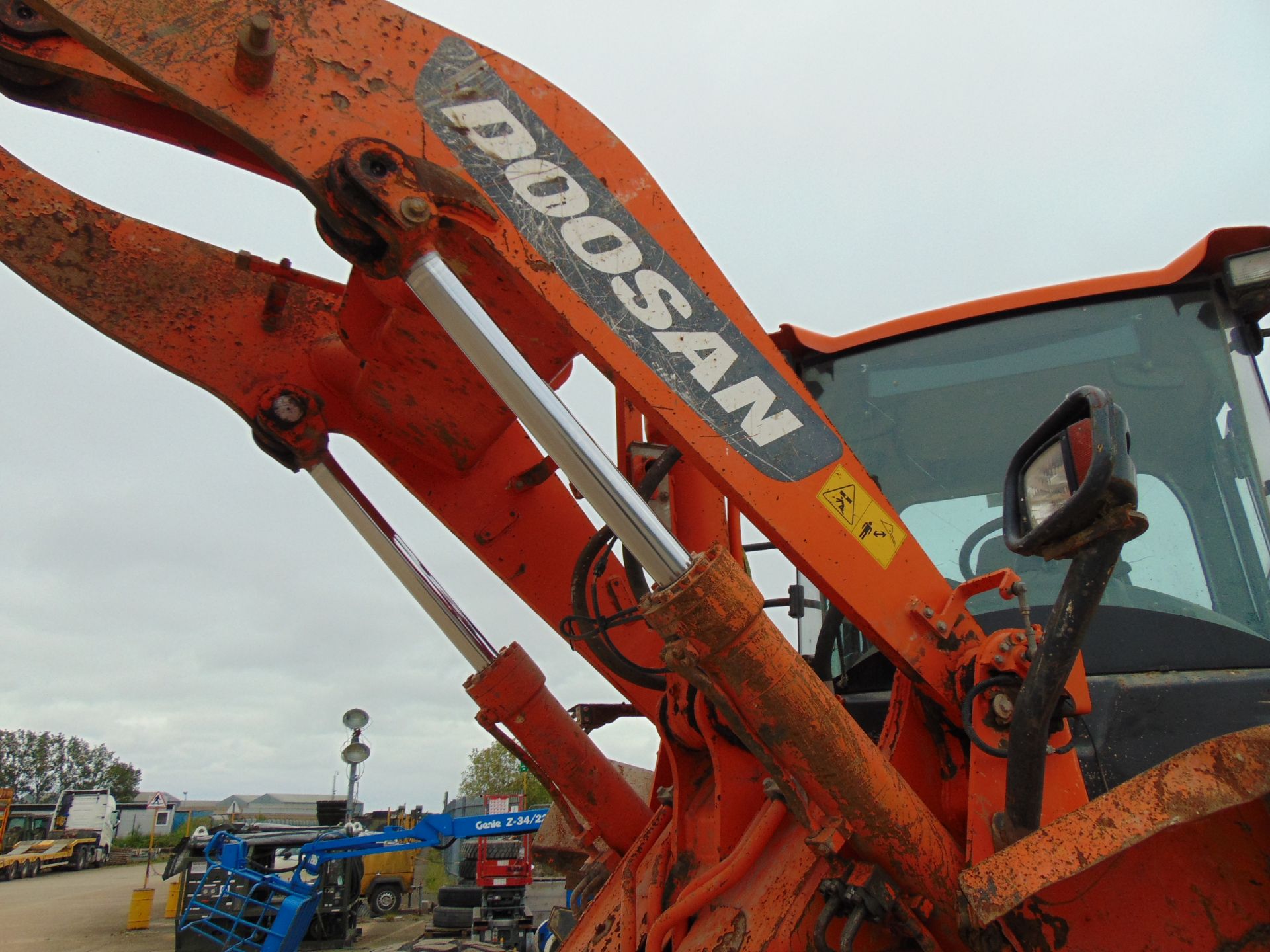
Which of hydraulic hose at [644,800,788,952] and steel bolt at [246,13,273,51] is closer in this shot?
steel bolt at [246,13,273,51]

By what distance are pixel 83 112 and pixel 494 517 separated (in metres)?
1.60

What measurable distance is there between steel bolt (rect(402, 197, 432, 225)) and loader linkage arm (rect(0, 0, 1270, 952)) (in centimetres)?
1

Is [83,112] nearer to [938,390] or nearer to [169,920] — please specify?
[938,390]

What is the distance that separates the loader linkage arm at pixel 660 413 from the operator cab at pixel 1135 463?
41 cm

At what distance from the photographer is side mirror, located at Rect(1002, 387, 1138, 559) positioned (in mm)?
1545

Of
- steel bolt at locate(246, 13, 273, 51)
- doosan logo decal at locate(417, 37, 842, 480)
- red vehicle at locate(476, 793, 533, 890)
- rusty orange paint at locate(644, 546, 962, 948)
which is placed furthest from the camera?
red vehicle at locate(476, 793, 533, 890)

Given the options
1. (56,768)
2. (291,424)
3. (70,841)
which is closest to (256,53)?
(291,424)

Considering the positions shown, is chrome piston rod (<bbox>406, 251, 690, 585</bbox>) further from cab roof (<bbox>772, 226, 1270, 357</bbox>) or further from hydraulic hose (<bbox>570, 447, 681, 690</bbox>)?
cab roof (<bbox>772, 226, 1270, 357</bbox>)

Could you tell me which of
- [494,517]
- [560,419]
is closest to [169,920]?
[494,517]

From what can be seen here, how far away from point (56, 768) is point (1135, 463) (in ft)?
304

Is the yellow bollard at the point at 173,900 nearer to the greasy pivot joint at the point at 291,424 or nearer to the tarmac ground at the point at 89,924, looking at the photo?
the tarmac ground at the point at 89,924

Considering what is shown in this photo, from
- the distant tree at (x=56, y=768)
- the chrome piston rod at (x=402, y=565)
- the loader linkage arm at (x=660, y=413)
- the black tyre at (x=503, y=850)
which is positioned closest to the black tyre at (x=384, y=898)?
the black tyre at (x=503, y=850)

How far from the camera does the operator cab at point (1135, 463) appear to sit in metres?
2.24

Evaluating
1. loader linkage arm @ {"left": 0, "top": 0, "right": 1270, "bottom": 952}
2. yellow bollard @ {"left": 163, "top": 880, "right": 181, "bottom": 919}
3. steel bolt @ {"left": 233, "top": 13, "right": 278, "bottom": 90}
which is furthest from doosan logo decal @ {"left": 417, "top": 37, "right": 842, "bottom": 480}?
yellow bollard @ {"left": 163, "top": 880, "right": 181, "bottom": 919}
